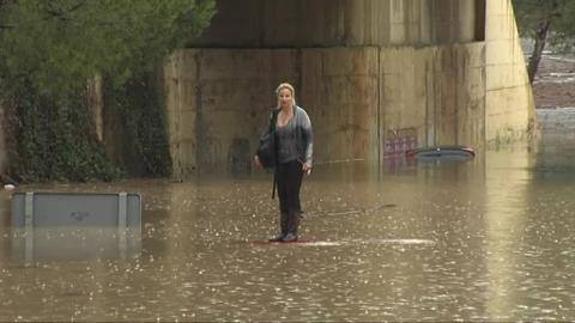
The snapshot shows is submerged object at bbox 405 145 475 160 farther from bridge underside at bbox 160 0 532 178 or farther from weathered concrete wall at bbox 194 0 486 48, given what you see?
weathered concrete wall at bbox 194 0 486 48

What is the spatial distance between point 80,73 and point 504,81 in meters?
25.6

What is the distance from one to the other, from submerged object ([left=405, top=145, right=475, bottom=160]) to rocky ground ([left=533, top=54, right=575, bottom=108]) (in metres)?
31.9

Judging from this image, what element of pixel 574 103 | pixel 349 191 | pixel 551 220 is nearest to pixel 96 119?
pixel 349 191

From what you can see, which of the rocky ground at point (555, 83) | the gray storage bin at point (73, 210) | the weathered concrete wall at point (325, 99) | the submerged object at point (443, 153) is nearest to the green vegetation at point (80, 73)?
the weathered concrete wall at point (325, 99)

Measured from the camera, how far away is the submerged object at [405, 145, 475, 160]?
121ft

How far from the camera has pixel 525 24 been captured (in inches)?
2434

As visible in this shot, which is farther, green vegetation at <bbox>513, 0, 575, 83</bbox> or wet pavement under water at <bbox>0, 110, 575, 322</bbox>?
green vegetation at <bbox>513, 0, 575, 83</bbox>

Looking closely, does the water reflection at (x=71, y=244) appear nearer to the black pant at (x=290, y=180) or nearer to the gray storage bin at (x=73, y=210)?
the gray storage bin at (x=73, y=210)

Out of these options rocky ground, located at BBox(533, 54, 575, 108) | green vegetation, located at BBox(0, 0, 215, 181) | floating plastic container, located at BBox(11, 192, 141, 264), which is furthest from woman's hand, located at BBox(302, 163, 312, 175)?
rocky ground, located at BBox(533, 54, 575, 108)

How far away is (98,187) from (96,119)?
271cm

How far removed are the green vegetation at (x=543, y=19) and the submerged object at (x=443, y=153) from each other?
734 inches

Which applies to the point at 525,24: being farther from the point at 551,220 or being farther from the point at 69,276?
the point at 69,276

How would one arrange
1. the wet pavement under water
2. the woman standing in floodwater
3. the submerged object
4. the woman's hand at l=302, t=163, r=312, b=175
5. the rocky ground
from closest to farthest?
the wet pavement under water < the woman's hand at l=302, t=163, r=312, b=175 < the woman standing in floodwater < the submerged object < the rocky ground

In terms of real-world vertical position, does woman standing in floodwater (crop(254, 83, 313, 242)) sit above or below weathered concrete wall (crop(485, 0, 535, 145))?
below
